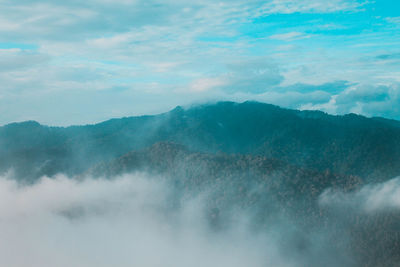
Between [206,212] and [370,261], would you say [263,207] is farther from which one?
[370,261]


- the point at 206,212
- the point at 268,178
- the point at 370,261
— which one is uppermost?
the point at 268,178

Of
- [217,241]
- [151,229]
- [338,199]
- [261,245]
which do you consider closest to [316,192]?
[338,199]

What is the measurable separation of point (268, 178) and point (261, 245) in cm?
3168

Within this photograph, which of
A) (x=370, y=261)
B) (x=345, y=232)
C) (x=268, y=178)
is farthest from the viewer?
(x=268, y=178)

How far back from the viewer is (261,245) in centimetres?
16625

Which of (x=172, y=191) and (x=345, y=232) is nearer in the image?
(x=345, y=232)

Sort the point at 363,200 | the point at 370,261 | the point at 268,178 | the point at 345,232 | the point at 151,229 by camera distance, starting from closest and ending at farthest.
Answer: the point at 370,261, the point at 345,232, the point at 363,200, the point at 268,178, the point at 151,229

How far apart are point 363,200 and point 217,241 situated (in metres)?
68.2

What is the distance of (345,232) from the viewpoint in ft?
520

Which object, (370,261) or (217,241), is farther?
(217,241)

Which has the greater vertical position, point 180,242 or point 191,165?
point 191,165

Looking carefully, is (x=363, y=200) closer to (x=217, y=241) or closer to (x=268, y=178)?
(x=268, y=178)

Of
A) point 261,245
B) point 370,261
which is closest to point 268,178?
point 261,245

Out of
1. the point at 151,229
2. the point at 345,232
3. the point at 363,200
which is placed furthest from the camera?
the point at 151,229
